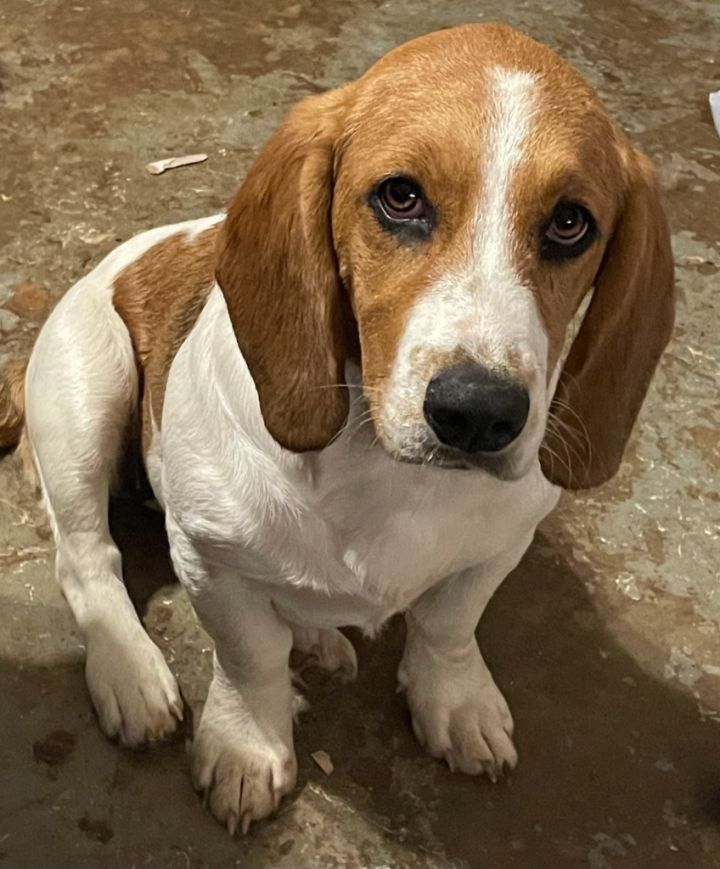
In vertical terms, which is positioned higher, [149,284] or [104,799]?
[149,284]

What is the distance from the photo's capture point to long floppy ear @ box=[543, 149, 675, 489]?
1.55 metres

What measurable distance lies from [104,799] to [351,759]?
1.51 ft

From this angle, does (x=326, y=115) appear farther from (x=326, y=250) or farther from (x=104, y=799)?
(x=104, y=799)

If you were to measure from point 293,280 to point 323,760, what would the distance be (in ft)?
3.42

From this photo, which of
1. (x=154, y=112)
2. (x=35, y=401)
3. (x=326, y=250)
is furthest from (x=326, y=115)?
(x=154, y=112)

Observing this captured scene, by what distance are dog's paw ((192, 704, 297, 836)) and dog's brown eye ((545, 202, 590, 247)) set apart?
1.11m

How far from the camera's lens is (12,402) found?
247 cm

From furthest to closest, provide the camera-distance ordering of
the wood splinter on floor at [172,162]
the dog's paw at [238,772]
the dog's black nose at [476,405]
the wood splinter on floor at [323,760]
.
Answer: the wood splinter on floor at [172,162] → the wood splinter on floor at [323,760] → the dog's paw at [238,772] → the dog's black nose at [476,405]

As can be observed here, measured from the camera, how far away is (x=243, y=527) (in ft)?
5.58

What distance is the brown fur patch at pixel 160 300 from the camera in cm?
198

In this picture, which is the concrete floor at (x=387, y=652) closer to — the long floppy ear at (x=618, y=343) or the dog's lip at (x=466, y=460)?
the long floppy ear at (x=618, y=343)

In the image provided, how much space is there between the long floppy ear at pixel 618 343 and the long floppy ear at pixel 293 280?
1.16ft

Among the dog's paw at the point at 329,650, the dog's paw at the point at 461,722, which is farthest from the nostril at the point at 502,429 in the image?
the dog's paw at the point at 329,650

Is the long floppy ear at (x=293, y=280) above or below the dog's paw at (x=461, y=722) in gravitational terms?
above
